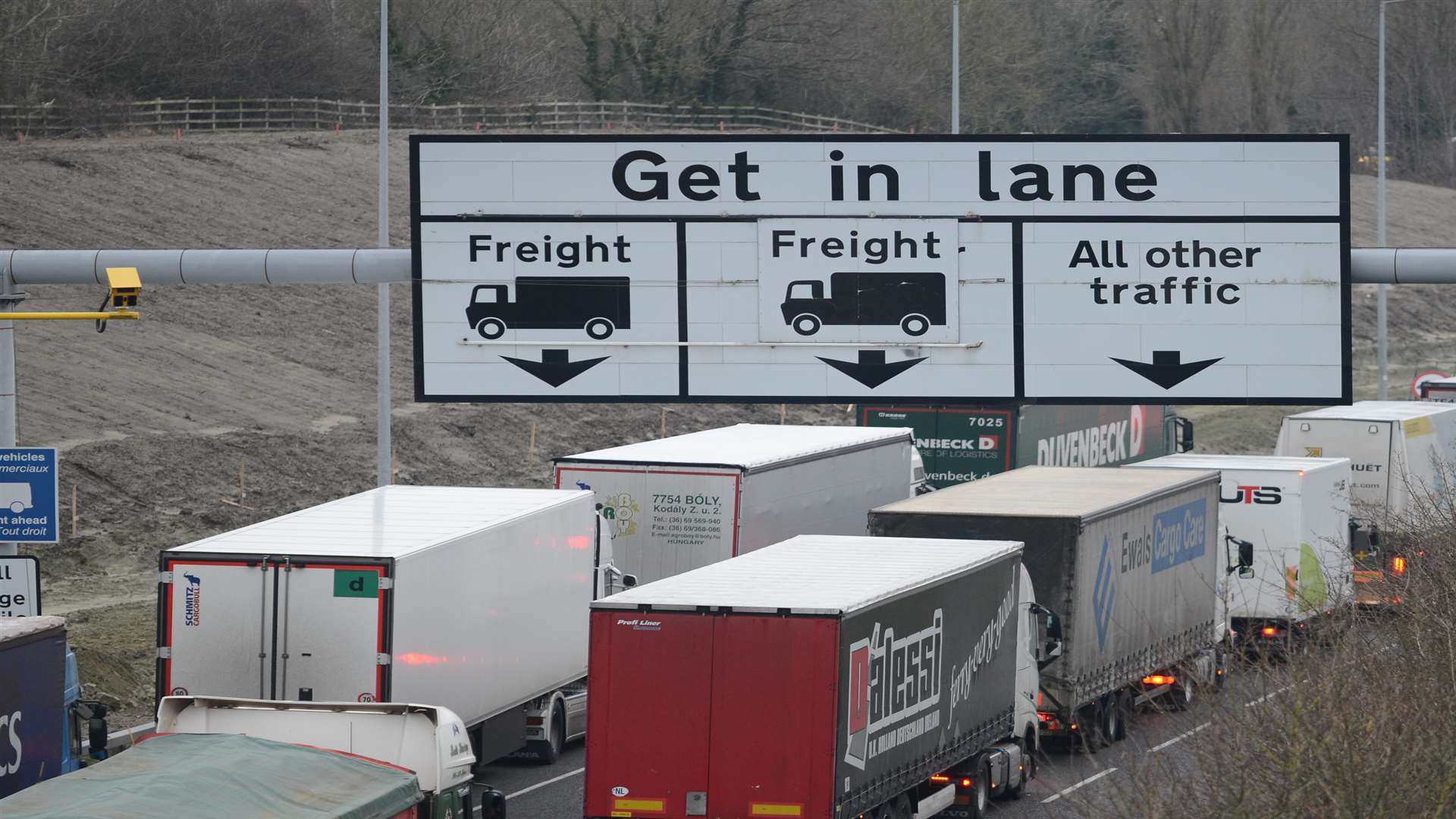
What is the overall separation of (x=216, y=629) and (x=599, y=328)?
789 cm

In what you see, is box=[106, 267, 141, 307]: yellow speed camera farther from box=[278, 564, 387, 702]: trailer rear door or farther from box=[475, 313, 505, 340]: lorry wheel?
box=[278, 564, 387, 702]: trailer rear door

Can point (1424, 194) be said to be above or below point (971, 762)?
above

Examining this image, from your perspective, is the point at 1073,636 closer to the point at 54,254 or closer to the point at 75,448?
the point at 54,254

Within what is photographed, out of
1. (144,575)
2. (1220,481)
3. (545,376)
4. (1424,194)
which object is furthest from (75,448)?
(1424,194)

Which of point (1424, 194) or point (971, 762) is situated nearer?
point (971, 762)

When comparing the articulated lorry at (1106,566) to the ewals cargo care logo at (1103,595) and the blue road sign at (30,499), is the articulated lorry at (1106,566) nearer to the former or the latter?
the ewals cargo care logo at (1103,595)

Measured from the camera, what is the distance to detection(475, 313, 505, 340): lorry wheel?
1230cm

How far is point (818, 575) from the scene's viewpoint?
1722cm

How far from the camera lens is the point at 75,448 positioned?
3612 centimetres

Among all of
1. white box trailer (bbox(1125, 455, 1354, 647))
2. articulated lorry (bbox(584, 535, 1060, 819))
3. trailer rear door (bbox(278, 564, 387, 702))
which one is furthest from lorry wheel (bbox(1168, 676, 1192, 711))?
trailer rear door (bbox(278, 564, 387, 702))

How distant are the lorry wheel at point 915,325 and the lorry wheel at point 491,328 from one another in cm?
255

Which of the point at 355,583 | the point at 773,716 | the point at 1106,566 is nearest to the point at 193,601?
the point at 355,583

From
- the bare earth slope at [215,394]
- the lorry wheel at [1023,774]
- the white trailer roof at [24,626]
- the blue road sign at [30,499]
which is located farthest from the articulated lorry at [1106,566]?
the bare earth slope at [215,394]

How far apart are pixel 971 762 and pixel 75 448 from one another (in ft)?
73.6
